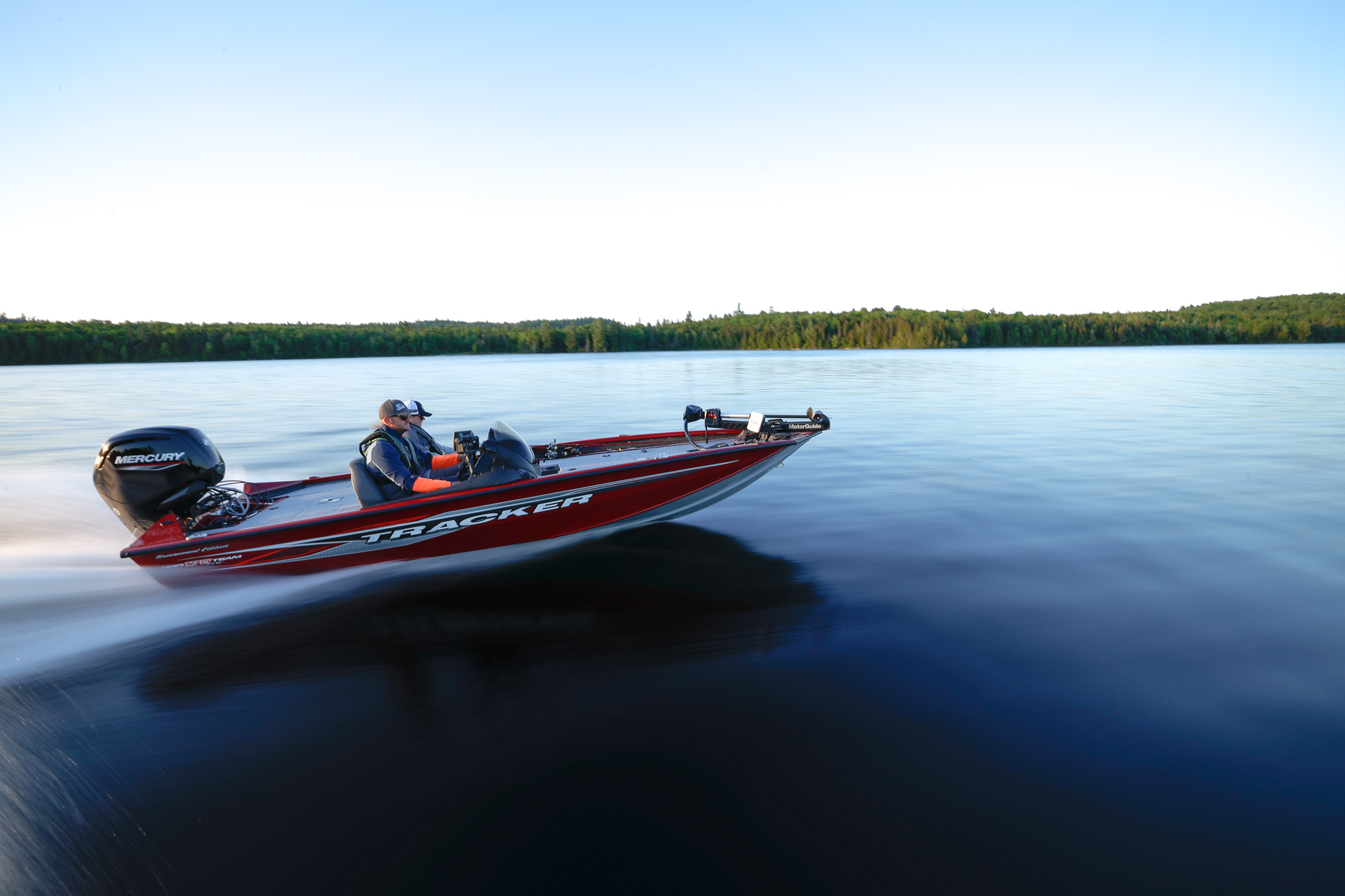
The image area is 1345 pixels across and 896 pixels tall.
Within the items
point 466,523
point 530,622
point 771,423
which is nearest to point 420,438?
point 466,523

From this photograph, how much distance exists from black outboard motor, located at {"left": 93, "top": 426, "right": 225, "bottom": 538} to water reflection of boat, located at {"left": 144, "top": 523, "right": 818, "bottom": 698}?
69.3 inches

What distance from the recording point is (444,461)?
7238mm

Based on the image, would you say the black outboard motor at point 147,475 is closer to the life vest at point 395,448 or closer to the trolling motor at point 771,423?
the life vest at point 395,448

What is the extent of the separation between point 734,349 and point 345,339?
50.3 metres

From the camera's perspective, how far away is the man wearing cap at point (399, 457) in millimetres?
6445

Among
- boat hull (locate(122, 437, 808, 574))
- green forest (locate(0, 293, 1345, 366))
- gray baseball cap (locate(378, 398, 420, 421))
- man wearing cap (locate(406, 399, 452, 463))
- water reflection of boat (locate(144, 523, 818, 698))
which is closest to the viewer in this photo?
water reflection of boat (locate(144, 523, 818, 698))

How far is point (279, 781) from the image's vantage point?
3740 millimetres

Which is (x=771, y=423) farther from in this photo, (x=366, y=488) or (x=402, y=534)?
→ (x=366, y=488)

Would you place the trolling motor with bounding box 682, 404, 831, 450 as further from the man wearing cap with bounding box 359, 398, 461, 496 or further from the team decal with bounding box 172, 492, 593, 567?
the man wearing cap with bounding box 359, 398, 461, 496

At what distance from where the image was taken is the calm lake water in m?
3.11

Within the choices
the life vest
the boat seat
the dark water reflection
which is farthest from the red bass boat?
the dark water reflection

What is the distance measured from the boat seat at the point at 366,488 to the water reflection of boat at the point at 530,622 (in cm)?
88

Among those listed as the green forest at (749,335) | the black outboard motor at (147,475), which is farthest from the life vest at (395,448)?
the green forest at (749,335)

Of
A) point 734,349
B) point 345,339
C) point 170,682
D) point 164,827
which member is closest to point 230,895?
point 164,827
